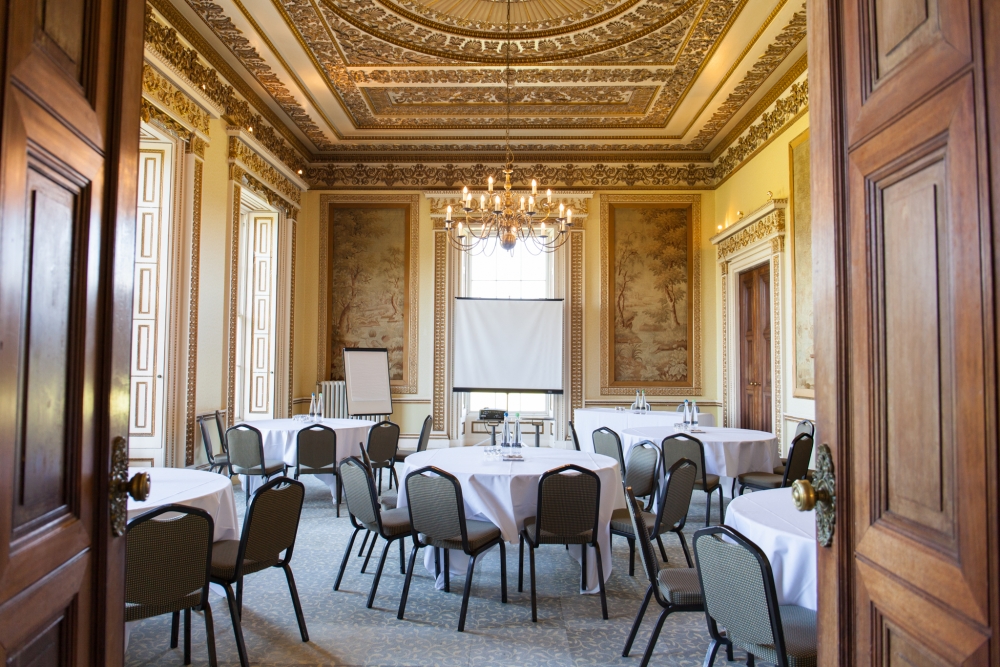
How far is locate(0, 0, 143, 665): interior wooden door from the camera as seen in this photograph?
0.98 metres

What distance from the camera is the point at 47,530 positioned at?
1097 millimetres

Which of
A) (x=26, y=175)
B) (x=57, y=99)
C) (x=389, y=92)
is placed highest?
(x=389, y=92)

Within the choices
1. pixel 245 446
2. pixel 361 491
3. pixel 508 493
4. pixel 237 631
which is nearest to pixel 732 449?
pixel 508 493

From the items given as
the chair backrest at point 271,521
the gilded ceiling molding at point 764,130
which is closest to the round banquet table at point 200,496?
the chair backrest at point 271,521

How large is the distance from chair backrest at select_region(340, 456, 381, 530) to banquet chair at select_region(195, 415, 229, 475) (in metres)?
2.31

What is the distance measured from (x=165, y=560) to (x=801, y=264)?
6165 mm

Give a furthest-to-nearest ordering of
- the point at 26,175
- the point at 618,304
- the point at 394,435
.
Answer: the point at 618,304 < the point at 394,435 < the point at 26,175

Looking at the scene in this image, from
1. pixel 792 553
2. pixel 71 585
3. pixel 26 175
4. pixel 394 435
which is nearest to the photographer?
pixel 26 175

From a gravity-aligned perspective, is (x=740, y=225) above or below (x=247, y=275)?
above

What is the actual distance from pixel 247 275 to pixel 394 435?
3458 mm

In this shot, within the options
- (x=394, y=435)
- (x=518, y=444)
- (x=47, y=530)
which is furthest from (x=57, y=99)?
(x=394, y=435)

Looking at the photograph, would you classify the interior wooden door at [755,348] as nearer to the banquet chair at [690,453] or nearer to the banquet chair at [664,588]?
the banquet chair at [690,453]

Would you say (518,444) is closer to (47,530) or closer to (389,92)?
(47,530)

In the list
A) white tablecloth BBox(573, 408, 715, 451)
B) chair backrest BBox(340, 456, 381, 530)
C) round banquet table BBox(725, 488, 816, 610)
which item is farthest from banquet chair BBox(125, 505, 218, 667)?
white tablecloth BBox(573, 408, 715, 451)
